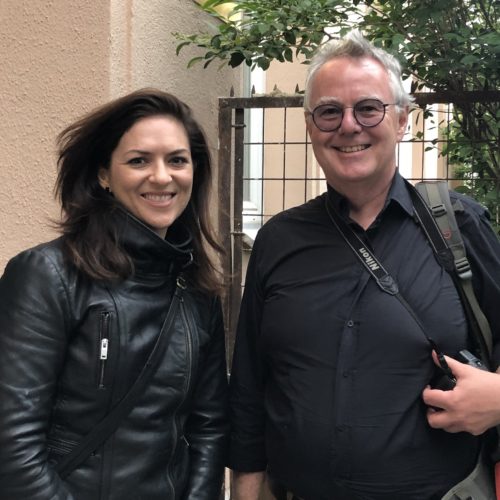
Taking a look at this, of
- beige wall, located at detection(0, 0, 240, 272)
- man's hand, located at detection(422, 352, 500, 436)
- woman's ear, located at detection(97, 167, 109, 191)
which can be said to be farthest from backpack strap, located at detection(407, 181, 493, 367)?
beige wall, located at detection(0, 0, 240, 272)

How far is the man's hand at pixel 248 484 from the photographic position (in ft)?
7.45

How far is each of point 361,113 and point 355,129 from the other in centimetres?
6

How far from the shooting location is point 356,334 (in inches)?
76.3

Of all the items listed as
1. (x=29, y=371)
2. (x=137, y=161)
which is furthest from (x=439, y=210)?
(x=29, y=371)

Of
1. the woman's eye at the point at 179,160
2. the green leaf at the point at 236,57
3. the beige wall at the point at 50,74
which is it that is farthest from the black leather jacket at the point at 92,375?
the green leaf at the point at 236,57

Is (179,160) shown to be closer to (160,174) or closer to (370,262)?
(160,174)

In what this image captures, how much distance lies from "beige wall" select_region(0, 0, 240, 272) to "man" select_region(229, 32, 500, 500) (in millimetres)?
1277

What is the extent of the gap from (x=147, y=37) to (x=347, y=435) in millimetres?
2233

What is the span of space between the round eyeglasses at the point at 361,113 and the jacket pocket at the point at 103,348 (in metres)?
0.91

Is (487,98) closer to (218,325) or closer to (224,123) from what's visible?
(224,123)

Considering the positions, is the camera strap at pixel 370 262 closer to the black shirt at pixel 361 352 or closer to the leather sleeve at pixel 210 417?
the black shirt at pixel 361 352

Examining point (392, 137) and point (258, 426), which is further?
point (258, 426)

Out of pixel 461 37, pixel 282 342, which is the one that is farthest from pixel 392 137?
pixel 461 37

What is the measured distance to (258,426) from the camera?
88.4 inches
